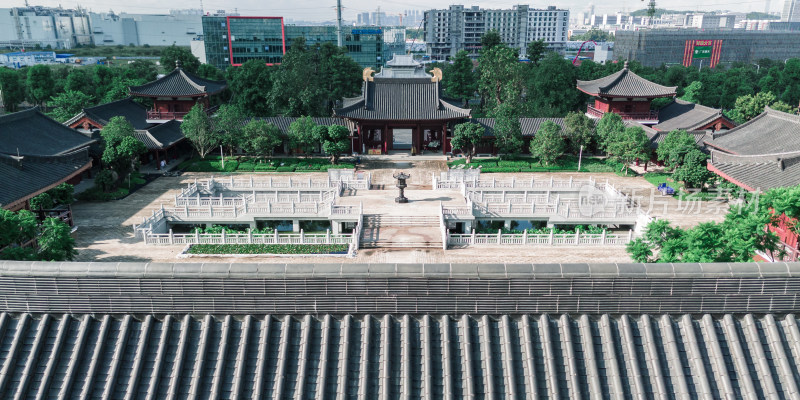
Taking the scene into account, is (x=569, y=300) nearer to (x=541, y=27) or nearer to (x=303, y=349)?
(x=303, y=349)

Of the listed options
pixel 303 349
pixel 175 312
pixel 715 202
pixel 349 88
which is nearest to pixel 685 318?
pixel 303 349

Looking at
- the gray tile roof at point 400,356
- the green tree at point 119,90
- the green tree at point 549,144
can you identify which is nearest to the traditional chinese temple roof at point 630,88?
the green tree at point 549,144

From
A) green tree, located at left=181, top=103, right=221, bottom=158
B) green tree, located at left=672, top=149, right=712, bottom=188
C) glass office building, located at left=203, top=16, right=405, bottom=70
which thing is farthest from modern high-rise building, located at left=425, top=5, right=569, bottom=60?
green tree, located at left=672, top=149, right=712, bottom=188

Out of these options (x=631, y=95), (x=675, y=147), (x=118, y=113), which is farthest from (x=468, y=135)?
(x=118, y=113)

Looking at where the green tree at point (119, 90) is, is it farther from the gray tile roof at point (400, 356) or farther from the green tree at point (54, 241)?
the gray tile roof at point (400, 356)

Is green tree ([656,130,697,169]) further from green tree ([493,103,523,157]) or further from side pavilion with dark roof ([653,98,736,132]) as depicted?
green tree ([493,103,523,157])
